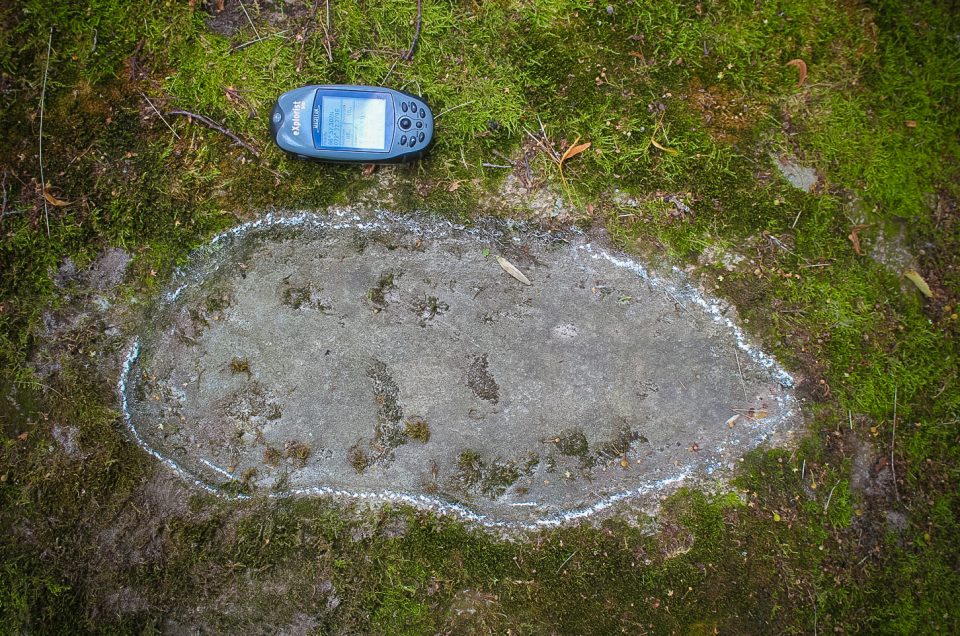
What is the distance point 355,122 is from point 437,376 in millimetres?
1576

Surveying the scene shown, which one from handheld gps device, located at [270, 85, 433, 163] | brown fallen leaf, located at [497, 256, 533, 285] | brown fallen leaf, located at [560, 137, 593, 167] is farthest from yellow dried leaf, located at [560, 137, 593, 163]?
handheld gps device, located at [270, 85, 433, 163]

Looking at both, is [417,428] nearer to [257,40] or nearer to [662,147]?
[662,147]

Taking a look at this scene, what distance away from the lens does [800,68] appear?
9.97 feet

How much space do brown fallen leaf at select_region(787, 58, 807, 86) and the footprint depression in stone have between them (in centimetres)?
165

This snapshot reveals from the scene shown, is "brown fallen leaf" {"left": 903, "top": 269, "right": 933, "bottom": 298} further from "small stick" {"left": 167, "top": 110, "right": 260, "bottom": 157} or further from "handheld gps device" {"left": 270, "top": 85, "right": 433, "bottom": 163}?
"small stick" {"left": 167, "top": 110, "right": 260, "bottom": 157}

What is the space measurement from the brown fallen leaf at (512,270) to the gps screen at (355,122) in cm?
96

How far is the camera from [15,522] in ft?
9.46

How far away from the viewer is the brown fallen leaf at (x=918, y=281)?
3.04 metres

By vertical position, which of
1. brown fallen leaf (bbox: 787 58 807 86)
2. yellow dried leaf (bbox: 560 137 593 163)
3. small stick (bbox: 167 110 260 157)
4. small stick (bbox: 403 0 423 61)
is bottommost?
small stick (bbox: 167 110 260 157)

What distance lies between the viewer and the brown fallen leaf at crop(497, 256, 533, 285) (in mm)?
2979

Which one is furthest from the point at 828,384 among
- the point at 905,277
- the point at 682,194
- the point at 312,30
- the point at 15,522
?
the point at 15,522

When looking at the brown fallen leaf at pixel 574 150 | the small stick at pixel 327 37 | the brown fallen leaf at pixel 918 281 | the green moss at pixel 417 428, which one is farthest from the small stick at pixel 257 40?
the brown fallen leaf at pixel 918 281

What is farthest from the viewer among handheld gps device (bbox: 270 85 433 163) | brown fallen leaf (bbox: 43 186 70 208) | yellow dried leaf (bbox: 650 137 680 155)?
yellow dried leaf (bbox: 650 137 680 155)

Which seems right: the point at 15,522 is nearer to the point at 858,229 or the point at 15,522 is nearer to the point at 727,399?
the point at 727,399
